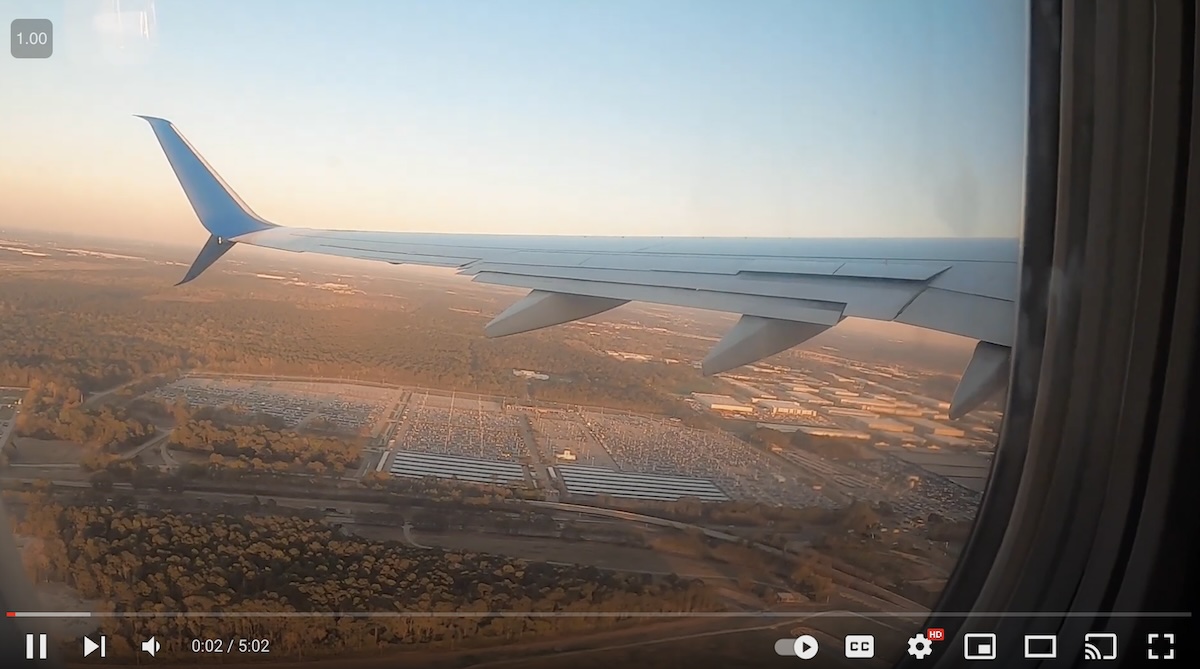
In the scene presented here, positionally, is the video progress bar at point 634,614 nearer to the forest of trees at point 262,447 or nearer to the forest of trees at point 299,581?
the forest of trees at point 299,581

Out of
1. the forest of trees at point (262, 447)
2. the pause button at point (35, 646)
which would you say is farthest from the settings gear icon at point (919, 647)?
the pause button at point (35, 646)

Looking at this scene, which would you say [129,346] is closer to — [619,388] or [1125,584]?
[619,388]

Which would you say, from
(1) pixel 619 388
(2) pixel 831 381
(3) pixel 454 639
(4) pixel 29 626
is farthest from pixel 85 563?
(2) pixel 831 381

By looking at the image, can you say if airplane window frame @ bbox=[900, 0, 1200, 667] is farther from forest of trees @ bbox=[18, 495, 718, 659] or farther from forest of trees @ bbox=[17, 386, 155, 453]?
→ forest of trees @ bbox=[17, 386, 155, 453]

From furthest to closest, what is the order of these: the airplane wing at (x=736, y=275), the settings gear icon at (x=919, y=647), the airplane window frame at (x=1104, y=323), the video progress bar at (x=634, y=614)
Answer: the settings gear icon at (x=919, y=647)
the video progress bar at (x=634, y=614)
the airplane window frame at (x=1104, y=323)
the airplane wing at (x=736, y=275)

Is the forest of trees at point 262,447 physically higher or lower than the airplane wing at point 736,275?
lower

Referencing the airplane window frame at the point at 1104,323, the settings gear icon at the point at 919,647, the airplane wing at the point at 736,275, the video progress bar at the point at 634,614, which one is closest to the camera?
the airplane wing at the point at 736,275
